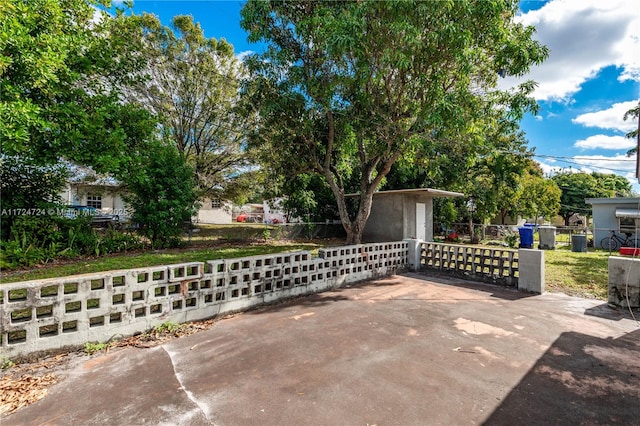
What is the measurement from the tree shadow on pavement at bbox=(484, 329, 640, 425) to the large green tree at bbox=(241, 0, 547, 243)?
4.74m

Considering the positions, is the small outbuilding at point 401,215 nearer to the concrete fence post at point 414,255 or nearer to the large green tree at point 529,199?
the concrete fence post at point 414,255

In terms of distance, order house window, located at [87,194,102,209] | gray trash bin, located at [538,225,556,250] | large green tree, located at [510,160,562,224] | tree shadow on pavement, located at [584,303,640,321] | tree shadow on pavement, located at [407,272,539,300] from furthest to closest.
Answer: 1. house window, located at [87,194,102,209]
2. large green tree, located at [510,160,562,224]
3. gray trash bin, located at [538,225,556,250]
4. tree shadow on pavement, located at [407,272,539,300]
5. tree shadow on pavement, located at [584,303,640,321]

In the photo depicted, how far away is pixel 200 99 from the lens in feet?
50.7

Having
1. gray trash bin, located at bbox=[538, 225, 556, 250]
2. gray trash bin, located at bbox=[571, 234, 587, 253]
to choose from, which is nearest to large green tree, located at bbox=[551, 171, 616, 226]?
gray trash bin, located at bbox=[538, 225, 556, 250]

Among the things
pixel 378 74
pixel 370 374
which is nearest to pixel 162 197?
pixel 378 74

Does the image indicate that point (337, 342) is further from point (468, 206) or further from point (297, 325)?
point (468, 206)

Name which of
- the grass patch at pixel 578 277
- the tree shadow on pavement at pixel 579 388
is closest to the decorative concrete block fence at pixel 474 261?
the grass patch at pixel 578 277

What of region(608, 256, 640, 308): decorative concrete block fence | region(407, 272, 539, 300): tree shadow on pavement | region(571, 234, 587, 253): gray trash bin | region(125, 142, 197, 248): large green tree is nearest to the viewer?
region(608, 256, 640, 308): decorative concrete block fence

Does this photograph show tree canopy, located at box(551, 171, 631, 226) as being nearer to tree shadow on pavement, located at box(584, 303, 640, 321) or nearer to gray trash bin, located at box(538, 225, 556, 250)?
gray trash bin, located at box(538, 225, 556, 250)

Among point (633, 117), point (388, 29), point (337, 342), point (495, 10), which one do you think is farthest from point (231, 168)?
point (633, 117)

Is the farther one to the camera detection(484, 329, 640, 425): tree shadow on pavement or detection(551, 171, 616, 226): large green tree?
detection(551, 171, 616, 226): large green tree

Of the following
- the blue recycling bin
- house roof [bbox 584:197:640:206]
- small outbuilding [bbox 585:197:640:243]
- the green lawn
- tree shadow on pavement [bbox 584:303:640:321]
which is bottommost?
tree shadow on pavement [bbox 584:303:640:321]

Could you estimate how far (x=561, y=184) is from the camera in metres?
37.6

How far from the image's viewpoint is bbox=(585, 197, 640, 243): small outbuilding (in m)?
13.8
